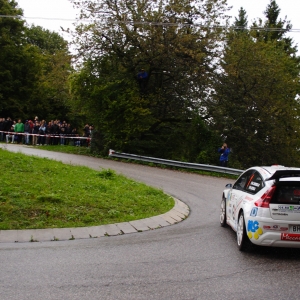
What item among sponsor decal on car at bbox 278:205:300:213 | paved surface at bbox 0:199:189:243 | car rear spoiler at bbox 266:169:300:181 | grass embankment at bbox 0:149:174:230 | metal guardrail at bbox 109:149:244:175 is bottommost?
paved surface at bbox 0:199:189:243

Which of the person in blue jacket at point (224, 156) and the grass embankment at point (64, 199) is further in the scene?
the person in blue jacket at point (224, 156)

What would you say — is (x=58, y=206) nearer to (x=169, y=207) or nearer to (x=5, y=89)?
(x=169, y=207)

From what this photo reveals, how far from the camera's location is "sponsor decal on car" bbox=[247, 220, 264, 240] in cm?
784

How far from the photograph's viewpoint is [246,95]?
30.9m

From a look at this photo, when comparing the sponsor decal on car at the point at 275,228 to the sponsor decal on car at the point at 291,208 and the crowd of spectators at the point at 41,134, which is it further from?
the crowd of spectators at the point at 41,134

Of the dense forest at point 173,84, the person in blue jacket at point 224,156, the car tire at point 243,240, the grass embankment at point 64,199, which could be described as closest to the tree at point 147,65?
the dense forest at point 173,84

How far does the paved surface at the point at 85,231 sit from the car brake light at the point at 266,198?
2908 millimetres

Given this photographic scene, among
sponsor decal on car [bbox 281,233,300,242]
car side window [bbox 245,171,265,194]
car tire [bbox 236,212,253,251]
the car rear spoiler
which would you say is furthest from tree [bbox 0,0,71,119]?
sponsor decal on car [bbox 281,233,300,242]

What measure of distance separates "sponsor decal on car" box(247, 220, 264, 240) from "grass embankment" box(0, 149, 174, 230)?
3.41 metres

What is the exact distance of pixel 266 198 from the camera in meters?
7.98

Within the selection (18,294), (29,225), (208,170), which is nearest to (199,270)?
(18,294)

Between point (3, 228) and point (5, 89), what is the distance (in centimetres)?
4134

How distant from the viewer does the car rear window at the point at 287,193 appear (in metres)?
7.94

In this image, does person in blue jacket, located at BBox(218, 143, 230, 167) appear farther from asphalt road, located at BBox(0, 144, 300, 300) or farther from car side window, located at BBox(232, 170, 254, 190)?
asphalt road, located at BBox(0, 144, 300, 300)
